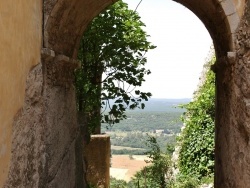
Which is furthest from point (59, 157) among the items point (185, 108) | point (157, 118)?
point (157, 118)

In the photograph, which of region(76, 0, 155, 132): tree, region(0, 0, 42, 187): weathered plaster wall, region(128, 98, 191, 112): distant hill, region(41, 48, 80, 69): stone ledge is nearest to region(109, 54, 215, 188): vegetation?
region(128, 98, 191, 112): distant hill

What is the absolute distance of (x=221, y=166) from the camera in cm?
487

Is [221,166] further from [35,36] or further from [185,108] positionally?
[185,108]

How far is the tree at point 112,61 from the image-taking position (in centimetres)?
688

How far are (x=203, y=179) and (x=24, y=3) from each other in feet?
21.1

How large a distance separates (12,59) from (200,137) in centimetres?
674

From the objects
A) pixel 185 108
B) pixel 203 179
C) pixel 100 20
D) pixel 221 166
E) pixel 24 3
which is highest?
pixel 100 20

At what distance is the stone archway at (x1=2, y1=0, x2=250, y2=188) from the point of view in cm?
375

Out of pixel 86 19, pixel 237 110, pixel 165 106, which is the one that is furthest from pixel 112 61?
pixel 165 106

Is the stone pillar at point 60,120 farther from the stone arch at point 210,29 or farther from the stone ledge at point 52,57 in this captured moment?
the stone arch at point 210,29

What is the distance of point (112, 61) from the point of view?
22.7ft

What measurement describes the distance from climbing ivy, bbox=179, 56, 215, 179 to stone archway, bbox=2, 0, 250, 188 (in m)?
3.78

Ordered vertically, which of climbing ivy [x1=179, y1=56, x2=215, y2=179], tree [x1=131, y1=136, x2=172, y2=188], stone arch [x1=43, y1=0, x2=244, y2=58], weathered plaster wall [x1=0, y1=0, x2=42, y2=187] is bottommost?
tree [x1=131, y1=136, x2=172, y2=188]

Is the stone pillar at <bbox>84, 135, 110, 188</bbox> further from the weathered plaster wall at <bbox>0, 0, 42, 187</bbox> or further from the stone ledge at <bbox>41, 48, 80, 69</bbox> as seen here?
the weathered plaster wall at <bbox>0, 0, 42, 187</bbox>
